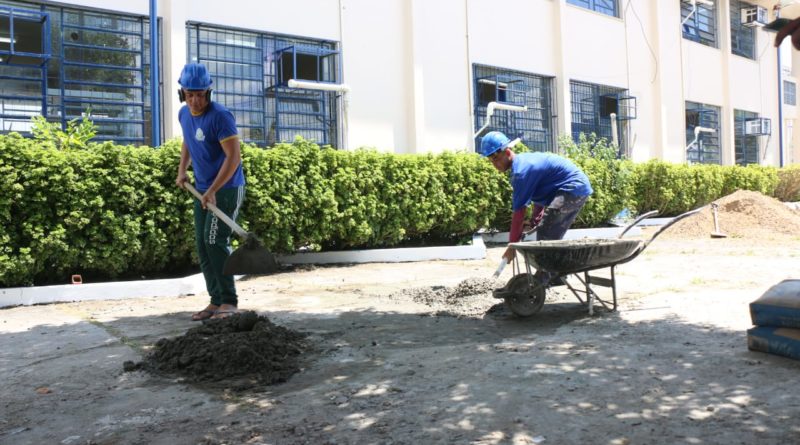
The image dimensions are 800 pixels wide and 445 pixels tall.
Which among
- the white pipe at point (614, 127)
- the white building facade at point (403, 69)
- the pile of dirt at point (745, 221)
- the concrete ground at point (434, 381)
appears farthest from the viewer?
the white pipe at point (614, 127)

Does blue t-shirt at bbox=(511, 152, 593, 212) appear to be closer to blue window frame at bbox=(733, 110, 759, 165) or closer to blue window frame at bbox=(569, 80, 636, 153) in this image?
blue window frame at bbox=(569, 80, 636, 153)

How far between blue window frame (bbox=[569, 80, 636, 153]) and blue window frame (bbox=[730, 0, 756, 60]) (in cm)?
878

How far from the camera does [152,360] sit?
4.09 m

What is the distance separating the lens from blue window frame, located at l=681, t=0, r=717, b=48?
22391mm

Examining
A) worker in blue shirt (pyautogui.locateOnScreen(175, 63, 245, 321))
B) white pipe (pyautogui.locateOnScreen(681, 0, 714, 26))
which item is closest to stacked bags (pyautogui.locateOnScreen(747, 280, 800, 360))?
worker in blue shirt (pyautogui.locateOnScreen(175, 63, 245, 321))

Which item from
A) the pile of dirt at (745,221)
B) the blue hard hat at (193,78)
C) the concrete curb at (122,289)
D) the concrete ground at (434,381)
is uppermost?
the blue hard hat at (193,78)

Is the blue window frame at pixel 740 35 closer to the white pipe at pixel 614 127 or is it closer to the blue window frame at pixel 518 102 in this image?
the white pipe at pixel 614 127

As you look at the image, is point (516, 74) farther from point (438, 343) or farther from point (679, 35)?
point (438, 343)

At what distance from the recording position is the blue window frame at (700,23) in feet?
73.5

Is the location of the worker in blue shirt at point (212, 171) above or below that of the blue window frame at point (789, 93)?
below

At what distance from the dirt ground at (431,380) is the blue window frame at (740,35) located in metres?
22.3

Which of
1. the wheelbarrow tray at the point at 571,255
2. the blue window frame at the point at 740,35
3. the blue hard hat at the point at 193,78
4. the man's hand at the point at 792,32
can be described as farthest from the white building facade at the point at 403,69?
the man's hand at the point at 792,32

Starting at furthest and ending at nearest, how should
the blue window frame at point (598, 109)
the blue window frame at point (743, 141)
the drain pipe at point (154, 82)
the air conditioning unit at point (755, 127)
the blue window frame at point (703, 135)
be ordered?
the air conditioning unit at point (755, 127) → the blue window frame at point (743, 141) → the blue window frame at point (703, 135) → the blue window frame at point (598, 109) → the drain pipe at point (154, 82)

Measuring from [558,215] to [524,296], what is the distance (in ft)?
3.80
